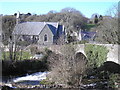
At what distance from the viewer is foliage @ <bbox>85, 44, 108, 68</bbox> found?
54.1 ft

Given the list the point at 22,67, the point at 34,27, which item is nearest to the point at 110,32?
the point at 22,67

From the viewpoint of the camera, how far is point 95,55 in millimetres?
17797

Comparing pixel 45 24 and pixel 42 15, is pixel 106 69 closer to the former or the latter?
pixel 45 24

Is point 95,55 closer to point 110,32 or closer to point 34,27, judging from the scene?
point 110,32

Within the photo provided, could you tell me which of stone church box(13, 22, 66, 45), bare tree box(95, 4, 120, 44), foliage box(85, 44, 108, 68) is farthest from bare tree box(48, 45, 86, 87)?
stone church box(13, 22, 66, 45)

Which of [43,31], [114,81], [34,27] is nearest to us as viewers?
[114,81]

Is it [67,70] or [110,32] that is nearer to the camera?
A: [67,70]

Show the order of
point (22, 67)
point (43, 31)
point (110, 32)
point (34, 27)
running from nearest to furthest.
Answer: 1. point (22, 67)
2. point (110, 32)
3. point (43, 31)
4. point (34, 27)

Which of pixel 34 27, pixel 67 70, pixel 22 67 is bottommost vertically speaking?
pixel 22 67

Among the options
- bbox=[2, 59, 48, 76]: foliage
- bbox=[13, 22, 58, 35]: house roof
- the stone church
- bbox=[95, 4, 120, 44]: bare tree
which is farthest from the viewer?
bbox=[13, 22, 58, 35]: house roof

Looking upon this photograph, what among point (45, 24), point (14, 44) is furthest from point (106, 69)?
point (45, 24)

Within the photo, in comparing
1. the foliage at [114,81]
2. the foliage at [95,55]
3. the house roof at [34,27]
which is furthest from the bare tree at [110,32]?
the house roof at [34,27]

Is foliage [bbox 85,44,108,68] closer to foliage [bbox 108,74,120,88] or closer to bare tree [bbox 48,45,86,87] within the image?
foliage [bbox 108,74,120,88]

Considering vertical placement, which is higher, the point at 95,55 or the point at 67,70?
the point at 95,55
